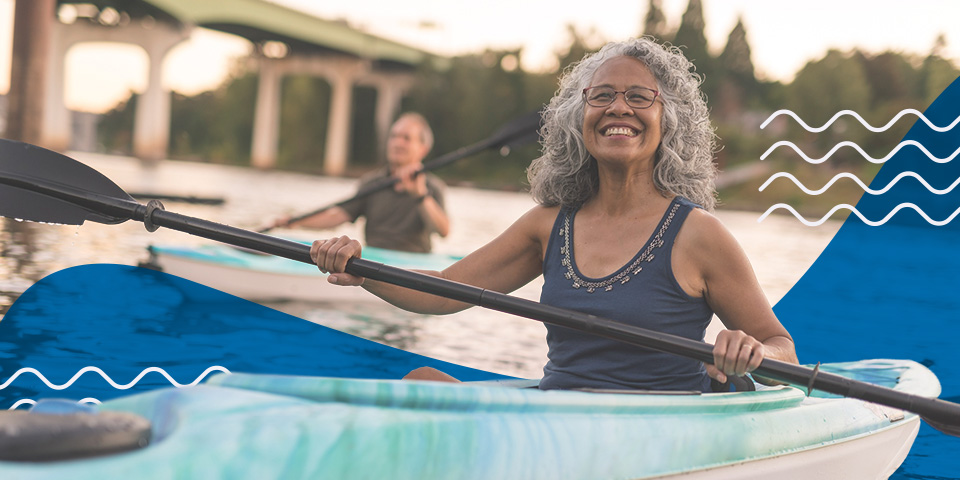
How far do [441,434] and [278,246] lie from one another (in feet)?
3.02

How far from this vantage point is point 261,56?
1396 inches

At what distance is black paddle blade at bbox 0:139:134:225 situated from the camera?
8.50ft

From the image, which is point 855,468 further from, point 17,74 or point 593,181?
point 17,74

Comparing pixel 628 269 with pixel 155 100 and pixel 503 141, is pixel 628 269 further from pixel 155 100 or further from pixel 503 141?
pixel 155 100

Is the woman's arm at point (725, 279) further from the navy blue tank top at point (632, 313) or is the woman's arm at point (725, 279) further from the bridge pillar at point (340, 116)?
the bridge pillar at point (340, 116)

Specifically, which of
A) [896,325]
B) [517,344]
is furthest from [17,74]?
[896,325]

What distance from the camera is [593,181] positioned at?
2.30m

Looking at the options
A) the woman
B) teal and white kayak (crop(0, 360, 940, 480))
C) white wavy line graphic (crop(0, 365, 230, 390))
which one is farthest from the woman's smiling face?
white wavy line graphic (crop(0, 365, 230, 390))

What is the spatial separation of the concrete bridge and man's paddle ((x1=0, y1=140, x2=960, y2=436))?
19.8 meters

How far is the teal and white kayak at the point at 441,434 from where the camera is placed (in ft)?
4.61

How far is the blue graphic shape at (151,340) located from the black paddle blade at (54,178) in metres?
1.15

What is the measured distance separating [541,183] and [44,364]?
2.51 meters

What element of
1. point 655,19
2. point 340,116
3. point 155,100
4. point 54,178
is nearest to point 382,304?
point 54,178

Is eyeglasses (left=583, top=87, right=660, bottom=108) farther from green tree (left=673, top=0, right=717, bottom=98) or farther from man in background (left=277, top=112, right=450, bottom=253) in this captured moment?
green tree (left=673, top=0, right=717, bottom=98)
